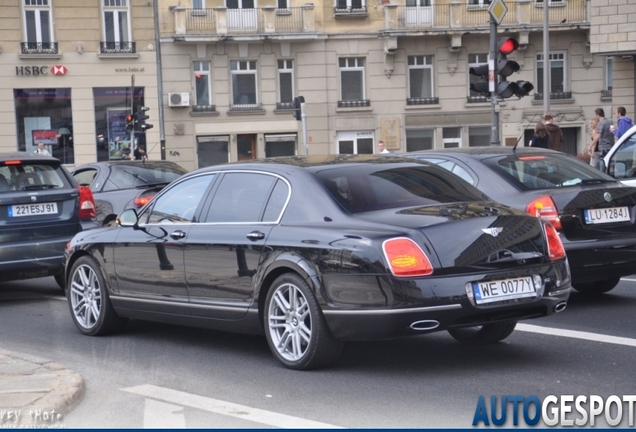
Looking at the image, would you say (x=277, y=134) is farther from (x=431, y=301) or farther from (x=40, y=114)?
(x=431, y=301)

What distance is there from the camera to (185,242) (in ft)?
26.3

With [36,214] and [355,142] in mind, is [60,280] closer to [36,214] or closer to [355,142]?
[36,214]

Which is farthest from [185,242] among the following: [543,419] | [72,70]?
[72,70]

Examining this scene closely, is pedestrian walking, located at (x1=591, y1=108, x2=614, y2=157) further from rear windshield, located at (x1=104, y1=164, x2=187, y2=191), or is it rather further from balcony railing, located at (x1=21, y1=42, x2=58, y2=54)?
balcony railing, located at (x1=21, y1=42, x2=58, y2=54)

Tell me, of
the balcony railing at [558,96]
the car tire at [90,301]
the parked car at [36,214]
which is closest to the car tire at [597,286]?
the car tire at [90,301]

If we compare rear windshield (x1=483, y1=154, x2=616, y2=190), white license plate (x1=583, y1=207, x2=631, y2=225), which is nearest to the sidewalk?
rear windshield (x1=483, y1=154, x2=616, y2=190)

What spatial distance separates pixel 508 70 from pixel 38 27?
986 inches

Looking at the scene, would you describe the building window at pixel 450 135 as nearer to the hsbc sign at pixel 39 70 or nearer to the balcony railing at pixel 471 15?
the balcony railing at pixel 471 15

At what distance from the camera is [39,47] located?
3772cm

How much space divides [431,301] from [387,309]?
0.28 metres

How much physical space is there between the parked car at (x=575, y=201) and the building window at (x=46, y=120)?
30.0m

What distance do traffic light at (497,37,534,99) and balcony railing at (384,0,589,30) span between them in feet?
76.3

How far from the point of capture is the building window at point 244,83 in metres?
39.8

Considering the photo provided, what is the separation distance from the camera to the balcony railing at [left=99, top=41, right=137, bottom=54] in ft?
126
